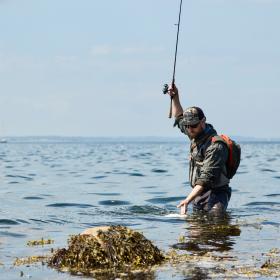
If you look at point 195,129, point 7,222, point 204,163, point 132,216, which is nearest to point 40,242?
point 204,163

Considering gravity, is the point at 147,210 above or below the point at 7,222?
above

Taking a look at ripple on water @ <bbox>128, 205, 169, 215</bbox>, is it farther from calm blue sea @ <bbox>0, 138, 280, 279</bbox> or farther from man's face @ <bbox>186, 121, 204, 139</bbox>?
man's face @ <bbox>186, 121, 204, 139</bbox>

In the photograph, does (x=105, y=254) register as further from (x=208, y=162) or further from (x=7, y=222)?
(x=7, y=222)

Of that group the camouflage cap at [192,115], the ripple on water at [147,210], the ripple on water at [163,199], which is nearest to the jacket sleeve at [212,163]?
the camouflage cap at [192,115]

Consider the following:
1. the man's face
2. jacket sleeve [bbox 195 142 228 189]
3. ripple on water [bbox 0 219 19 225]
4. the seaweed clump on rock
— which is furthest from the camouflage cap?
ripple on water [bbox 0 219 19 225]

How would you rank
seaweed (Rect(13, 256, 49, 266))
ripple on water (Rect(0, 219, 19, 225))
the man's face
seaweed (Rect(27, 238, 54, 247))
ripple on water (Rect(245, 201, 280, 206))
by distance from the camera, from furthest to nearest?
ripple on water (Rect(245, 201, 280, 206))
ripple on water (Rect(0, 219, 19, 225))
the man's face
seaweed (Rect(27, 238, 54, 247))
seaweed (Rect(13, 256, 49, 266))

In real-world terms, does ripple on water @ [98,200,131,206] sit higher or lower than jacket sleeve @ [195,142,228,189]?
lower

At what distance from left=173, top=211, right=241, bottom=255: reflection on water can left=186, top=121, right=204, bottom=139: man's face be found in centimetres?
182

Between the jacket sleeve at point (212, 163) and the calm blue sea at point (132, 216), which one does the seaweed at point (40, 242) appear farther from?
the jacket sleeve at point (212, 163)

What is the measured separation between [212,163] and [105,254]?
4.14m

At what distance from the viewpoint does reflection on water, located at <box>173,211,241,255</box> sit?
10.7 meters

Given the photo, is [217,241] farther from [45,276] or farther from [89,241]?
[45,276]

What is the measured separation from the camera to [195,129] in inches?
508

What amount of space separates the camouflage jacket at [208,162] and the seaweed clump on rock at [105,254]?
11.8 ft
